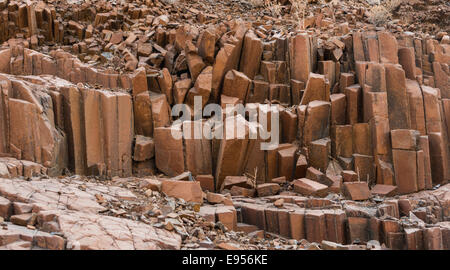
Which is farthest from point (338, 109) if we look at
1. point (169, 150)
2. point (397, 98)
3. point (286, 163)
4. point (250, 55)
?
point (169, 150)

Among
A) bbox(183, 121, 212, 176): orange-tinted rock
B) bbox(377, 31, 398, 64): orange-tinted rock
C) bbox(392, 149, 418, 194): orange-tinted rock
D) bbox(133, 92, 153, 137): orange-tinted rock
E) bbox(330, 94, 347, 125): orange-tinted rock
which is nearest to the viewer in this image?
bbox(392, 149, 418, 194): orange-tinted rock

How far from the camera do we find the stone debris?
7980 millimetres

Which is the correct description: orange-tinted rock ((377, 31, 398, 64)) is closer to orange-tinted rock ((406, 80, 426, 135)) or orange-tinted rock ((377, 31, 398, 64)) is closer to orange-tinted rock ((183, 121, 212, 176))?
orange-tinted rock ((406, 80, 426, 135))

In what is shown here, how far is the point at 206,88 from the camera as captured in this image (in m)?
13.9

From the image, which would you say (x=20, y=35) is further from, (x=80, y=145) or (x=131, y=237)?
(x=131, y=237)

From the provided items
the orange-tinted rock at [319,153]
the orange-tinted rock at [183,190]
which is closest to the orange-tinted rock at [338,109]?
the orange-tinted rock at [319,153]

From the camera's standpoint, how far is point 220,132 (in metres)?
12.5

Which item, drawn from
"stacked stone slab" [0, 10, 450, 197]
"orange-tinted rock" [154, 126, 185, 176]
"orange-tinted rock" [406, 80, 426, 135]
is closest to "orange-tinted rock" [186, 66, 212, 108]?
"stacked stone slab" [0, 10, 450, 197]

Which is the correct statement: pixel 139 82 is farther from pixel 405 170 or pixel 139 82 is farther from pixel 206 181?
pixel 405 170

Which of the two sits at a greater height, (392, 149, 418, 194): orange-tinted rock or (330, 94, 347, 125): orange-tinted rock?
(330, 94, 347, 125): orange-tinted rock

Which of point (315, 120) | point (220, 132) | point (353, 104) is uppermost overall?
point (353, 104)

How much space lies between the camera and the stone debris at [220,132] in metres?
7.98

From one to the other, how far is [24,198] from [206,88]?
765 centimetres

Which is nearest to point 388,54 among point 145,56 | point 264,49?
point 264,49
